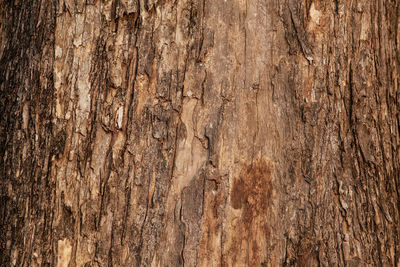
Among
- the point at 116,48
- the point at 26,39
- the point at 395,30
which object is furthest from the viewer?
the point at 395,30

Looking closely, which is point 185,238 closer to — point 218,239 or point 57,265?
point 218,239

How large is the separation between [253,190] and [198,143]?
0.91ft

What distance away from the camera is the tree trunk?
5.64 ft

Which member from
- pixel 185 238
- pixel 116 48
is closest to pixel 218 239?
pixel 185 238

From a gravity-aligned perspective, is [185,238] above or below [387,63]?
below

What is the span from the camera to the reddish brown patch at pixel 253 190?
1.72m

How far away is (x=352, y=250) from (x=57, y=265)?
1.14 m

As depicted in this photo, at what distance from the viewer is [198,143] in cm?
175

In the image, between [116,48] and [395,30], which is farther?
[395,30]

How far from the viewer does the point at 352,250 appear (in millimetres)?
1768

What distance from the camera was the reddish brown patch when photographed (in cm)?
172

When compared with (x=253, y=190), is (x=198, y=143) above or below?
above

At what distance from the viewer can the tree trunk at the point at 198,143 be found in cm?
172

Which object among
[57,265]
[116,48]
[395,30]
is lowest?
[57,265]
